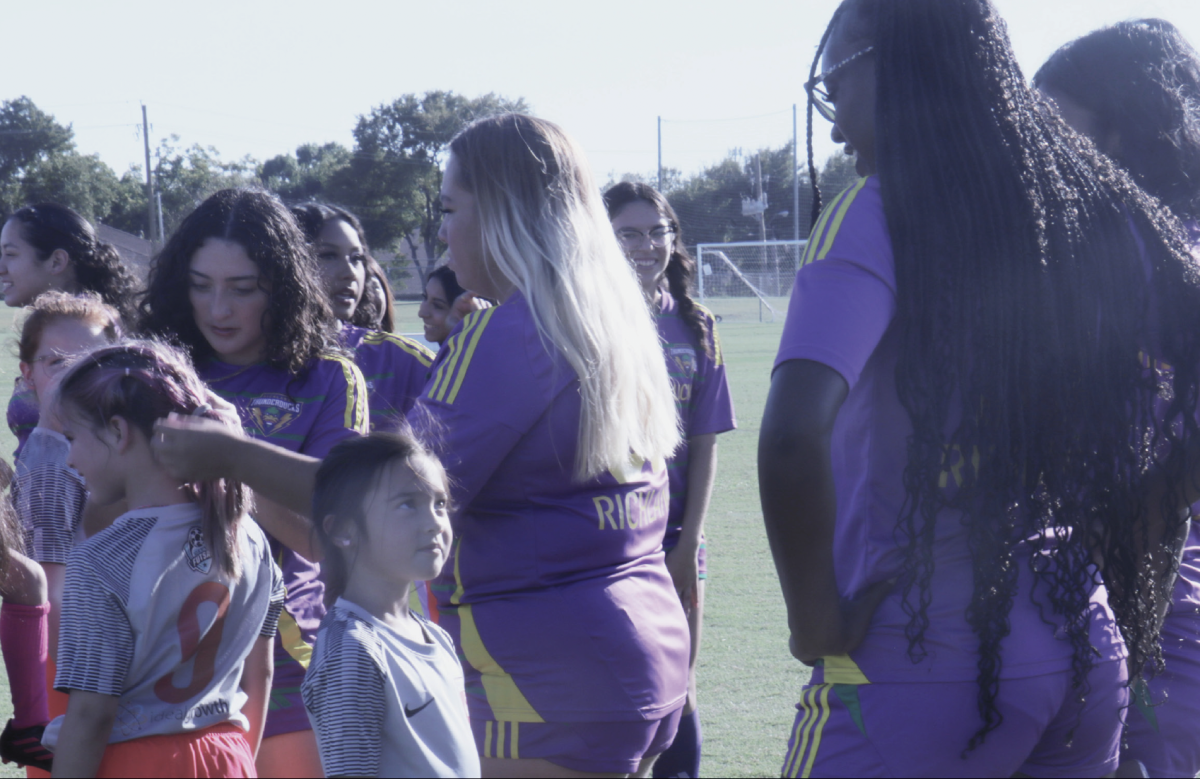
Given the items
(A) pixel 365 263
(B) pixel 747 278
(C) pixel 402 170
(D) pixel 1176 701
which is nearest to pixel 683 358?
(A) pixel 365 263

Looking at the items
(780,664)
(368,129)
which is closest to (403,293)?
(368,129)

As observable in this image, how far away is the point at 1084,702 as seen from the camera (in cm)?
151

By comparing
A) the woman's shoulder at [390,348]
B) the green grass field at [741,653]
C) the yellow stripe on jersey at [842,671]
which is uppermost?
the woman's shoulder at [390,348]

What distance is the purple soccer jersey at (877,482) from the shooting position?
143cm

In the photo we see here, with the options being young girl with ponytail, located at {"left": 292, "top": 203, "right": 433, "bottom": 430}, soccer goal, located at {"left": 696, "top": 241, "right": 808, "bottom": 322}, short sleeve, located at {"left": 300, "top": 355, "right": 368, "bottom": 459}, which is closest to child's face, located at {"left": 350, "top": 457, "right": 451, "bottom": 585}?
short sleeve, located at {"left": 300, "top": 355, "right": 368, "bottom": 459}

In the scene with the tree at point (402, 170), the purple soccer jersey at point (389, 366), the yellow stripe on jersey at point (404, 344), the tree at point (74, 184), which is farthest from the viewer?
the tree at point (402, 170)

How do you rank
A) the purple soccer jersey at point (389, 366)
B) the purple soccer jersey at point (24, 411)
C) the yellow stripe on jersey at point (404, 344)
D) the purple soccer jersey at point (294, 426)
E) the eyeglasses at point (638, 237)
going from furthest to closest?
1. the eyeglasses at point (638, 237)
2. the purple soccer jersey at point (24, 411)
3. the yellow stripe on jersey at point (404, 344)
4. the purple soccer jersey at point (389, 366)
5. the purple soccer jersey at point (294, 426)

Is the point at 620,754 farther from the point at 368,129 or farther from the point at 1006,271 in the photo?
the point at 368,129

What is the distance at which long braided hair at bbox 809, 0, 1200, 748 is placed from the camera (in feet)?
4.79

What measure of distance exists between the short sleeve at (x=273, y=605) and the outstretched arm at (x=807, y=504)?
3.85 ft

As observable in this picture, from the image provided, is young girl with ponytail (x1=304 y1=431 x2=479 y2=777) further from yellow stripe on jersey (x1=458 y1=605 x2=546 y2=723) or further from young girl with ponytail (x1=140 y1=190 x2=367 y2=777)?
young girl with ponytail (x1=140 y1=190 x2=367 y2=777)

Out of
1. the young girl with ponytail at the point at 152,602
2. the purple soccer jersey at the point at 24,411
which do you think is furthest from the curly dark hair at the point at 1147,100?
the purple soccer jersey at the point at 24,411

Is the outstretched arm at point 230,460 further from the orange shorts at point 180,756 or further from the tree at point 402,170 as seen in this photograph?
the tree at point 402,170

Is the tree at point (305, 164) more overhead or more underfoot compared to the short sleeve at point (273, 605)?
more overhead
